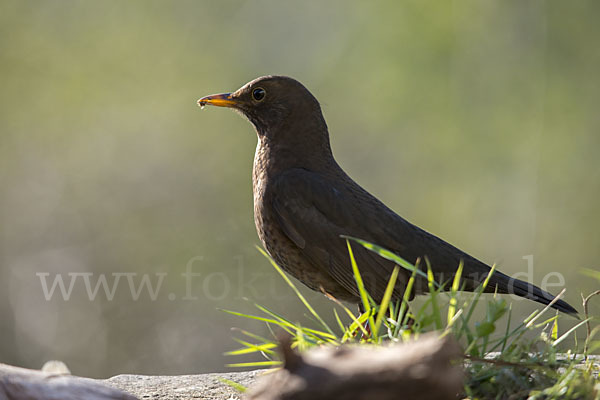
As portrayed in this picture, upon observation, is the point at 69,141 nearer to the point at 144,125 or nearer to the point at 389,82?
the point at 144,125

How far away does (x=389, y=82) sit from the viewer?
1166 cm

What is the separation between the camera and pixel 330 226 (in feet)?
13.7

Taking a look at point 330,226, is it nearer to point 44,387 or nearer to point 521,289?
point 521,289

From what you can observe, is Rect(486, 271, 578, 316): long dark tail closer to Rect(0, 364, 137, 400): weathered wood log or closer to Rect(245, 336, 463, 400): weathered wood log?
Rect(245, 336, 463, 400): weathered wood log

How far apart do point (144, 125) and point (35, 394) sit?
9.05 meters

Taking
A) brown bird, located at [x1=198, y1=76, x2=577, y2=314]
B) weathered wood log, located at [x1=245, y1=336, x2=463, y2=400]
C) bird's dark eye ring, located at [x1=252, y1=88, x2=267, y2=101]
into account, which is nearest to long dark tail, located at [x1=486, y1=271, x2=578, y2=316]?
brown bird, located at [x1=198, y1=76, x2=577, y2=314]

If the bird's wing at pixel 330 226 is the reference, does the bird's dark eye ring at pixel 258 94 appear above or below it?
above

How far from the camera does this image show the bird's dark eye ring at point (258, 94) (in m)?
4.69

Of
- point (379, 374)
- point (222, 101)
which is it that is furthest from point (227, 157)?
point (379, 374)

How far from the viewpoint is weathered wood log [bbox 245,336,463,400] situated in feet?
6.02

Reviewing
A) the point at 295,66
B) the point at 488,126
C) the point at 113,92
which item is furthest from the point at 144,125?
the point at 488,126

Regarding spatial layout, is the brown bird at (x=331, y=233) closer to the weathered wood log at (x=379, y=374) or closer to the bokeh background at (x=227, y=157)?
the weathered wood log at (x=379, y=374)

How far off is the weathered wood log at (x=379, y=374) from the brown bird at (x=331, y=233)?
6.70 ft

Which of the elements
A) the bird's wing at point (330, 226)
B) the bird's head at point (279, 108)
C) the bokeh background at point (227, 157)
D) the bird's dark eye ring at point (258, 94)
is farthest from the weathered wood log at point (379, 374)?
the bokeh background at point (227, 157)
